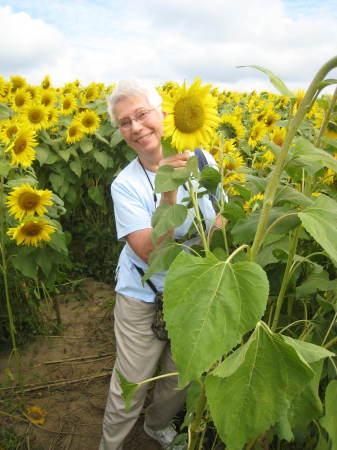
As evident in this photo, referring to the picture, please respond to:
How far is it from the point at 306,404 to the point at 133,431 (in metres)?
1.51

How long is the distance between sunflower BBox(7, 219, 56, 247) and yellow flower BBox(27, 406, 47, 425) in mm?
842

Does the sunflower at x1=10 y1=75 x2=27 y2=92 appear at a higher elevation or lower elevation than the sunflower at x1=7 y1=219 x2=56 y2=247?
higher

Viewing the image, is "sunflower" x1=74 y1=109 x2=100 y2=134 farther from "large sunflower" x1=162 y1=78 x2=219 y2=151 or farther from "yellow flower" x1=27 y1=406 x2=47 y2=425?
"large sunflower" x1=162 y1=78 x2=219 y2=151

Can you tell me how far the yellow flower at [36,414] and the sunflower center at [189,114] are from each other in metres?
1.76

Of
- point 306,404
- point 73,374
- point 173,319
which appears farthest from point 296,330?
point 73,374

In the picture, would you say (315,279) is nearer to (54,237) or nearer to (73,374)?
(54,237)

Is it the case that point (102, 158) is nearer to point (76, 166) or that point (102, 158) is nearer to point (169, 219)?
point (76, 166)

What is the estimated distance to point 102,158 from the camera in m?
3.19

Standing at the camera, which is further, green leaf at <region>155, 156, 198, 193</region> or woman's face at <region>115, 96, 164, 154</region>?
woman's face at <region>115, 96, 164, 154</region>

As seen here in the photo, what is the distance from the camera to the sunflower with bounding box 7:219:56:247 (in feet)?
6.32

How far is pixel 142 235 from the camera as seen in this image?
1517 millimetres

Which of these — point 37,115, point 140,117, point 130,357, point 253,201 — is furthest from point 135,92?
point 37,115

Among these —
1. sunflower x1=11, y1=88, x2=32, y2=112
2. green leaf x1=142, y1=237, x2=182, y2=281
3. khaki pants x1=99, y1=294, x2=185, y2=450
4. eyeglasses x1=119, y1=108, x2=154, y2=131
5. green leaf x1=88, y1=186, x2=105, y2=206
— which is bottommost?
khaki pants x1=99, y1=294, x2=185, y2=450

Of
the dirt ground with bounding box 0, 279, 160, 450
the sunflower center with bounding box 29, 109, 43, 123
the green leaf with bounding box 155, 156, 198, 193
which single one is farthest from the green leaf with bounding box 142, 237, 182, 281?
the sunflower center with bounding box 29, 109, 43, 123
